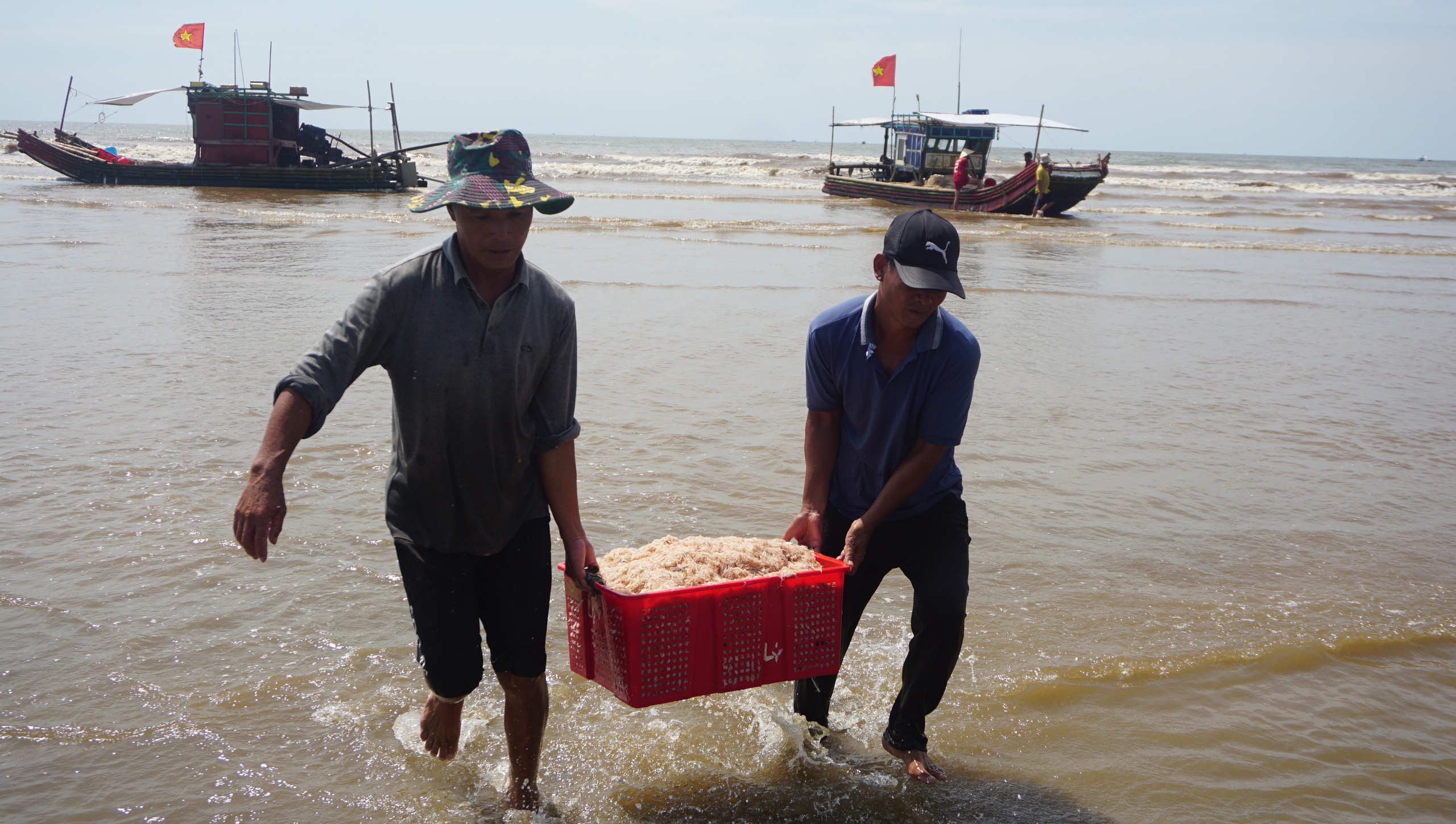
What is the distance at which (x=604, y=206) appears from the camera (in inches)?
1071

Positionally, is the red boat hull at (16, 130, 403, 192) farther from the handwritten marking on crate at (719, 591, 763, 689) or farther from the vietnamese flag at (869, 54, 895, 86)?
the handwritten marking on crate at (719, 591, 763, 689)

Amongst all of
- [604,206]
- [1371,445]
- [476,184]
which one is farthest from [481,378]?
[604,206]

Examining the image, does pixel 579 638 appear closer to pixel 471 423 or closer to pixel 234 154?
pixel 471 423

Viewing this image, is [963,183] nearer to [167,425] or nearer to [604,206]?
[604,206]

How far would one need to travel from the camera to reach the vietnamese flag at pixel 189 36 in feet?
108

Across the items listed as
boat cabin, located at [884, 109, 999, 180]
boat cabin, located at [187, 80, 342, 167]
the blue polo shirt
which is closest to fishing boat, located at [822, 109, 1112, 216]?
boat cabin, located at [884, 109, 999, 180]

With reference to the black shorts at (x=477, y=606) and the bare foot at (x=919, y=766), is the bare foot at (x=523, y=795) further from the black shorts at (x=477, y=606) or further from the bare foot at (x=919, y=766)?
the bare foot at (x=919, y=766)

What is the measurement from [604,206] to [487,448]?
83.5ft

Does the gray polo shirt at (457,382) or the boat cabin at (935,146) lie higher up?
the boat cabin at (935,146)

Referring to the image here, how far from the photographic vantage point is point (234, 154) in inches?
1240

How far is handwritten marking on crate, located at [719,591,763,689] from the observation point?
2.67 m

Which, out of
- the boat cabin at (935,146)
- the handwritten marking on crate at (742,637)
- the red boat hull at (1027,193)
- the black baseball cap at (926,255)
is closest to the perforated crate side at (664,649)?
the handwritten marking on crate at (742,637)

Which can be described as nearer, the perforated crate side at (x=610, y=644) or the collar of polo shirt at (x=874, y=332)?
the perforated crate side at (x=610, y=644)

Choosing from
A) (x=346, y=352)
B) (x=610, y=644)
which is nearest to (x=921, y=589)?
(x=610, y=644)
